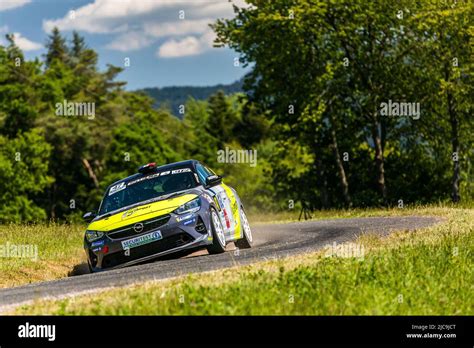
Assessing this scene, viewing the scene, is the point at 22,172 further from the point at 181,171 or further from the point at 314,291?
the point at 314,291

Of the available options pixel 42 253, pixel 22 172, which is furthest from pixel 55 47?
pixel 42 253

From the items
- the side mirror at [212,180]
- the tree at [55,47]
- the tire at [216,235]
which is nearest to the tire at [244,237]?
the side mirror at [212,180]

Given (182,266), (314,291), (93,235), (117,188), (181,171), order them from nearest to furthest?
(314,291) → (182,266) → (93,235) → (181,171) → (117,188)

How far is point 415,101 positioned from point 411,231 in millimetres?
26193

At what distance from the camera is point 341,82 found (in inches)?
1601

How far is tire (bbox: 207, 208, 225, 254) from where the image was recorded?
14.6 meters

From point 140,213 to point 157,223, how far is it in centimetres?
39

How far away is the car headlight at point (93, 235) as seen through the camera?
1448 cm

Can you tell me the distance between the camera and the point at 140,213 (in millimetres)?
14453
